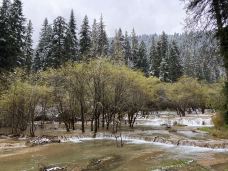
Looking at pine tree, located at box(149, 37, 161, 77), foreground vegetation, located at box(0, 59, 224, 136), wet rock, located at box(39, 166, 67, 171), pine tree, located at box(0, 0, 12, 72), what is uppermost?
pine tree, located at box(149, 37, 161, 77)

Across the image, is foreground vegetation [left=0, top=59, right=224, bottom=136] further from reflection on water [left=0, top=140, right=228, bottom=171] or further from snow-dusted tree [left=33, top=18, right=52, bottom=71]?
snow-dusted tree [left=33, top=18, right=52, bottom=71]

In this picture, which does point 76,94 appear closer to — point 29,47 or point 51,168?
point 51,168

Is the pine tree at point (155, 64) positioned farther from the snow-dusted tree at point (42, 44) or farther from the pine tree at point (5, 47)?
the pine tree at point (5, 47)

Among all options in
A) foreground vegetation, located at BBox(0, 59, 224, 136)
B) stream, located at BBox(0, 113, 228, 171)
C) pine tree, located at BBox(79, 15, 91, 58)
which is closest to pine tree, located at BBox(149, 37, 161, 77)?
pine tree, located at BBox(79, 15, 91, 58)

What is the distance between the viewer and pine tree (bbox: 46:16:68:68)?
62.2 metres

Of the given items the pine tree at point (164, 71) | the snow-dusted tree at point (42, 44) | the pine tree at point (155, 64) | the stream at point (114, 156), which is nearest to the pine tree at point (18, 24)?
the snow-dusted tree at point (42, 44)

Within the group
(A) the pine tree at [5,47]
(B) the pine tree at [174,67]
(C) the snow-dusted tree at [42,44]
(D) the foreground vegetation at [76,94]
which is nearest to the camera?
(D) the foreground vegetation at [76,94]

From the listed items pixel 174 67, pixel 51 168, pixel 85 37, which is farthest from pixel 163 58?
pixel 51 168

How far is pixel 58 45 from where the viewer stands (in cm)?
6369

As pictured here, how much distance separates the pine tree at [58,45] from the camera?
62188mm

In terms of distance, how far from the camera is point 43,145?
27938mm

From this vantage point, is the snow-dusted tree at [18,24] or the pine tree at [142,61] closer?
the snow-dusted tree at [18,24]

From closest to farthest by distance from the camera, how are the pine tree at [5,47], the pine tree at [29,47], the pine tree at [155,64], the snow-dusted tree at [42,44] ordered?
1. the pine tree at [5,47]
2. the pine tree at [29,47]
3. the snow-dusted tree at [42,44]
4. the pine tree at [155,64]

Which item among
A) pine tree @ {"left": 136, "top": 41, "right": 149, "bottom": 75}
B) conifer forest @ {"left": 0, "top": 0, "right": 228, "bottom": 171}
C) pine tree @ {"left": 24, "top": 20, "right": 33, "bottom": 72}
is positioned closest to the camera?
conifer forest @ {"left": 0, "top": 0, "right": 228, "bottom": 171}
